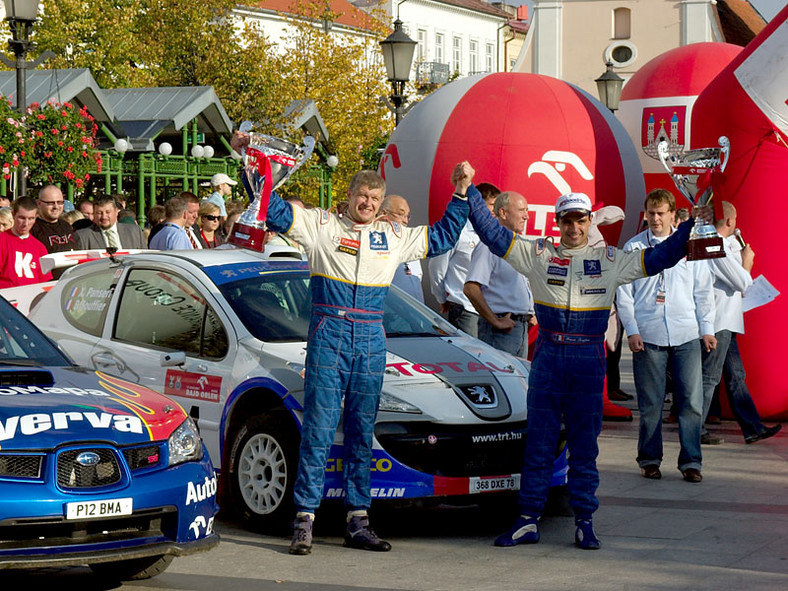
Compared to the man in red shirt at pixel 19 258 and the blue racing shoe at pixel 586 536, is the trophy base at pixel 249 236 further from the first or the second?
the man in red shirt at pixel 19 258

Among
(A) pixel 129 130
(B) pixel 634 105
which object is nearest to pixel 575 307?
(B) pixel 634 105

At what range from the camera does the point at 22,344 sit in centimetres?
725

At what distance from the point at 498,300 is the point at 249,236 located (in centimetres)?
363

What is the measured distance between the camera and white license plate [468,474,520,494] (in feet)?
25.8

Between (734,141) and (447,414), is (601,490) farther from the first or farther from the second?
(734,141)

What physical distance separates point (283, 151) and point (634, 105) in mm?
18074

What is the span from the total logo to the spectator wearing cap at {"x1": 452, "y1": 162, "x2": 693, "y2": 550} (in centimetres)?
189

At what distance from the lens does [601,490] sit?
962cm

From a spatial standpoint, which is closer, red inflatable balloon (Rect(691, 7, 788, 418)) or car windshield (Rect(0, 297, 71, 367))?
→ car windshield (Rect(0, 297, 71, 367))

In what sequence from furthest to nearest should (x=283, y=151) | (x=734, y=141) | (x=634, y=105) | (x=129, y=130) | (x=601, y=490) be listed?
(x=129, y=130), (x=634, y=105), (x=734, y=141), (x=601, y=490), (x=283, y=151)

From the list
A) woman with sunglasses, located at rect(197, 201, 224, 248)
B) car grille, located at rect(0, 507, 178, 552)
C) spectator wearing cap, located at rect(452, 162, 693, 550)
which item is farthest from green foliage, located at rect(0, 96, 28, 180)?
car grille, located at rect(0, 507, 178, 552)

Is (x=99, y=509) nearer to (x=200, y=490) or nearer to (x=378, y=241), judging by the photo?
(x=200, y=490)

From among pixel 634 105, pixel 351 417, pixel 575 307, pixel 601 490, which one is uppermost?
pixel 634 105

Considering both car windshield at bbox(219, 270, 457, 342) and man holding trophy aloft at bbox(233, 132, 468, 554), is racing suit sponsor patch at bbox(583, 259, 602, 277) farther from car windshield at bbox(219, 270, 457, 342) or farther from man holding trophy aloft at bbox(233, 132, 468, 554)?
car windshield at bbox(219, 270, 457, 342)
